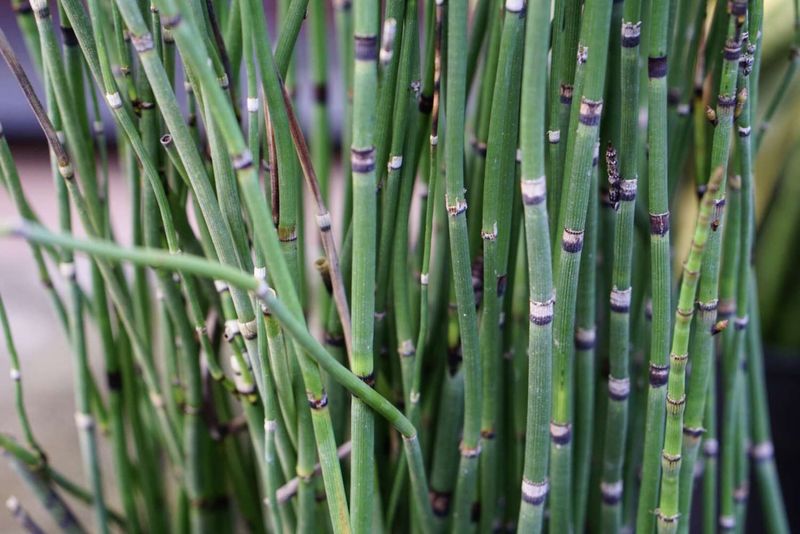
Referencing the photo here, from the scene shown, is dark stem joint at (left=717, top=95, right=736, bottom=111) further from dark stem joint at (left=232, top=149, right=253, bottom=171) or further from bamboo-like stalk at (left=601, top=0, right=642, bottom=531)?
dark stem joint at (left=232, top=149, right=253, bottom=171)

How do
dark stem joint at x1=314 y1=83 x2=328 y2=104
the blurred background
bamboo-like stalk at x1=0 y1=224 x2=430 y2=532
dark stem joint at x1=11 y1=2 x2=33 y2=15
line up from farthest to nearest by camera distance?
the blurred background
dark stem joint at x1=314 y1=83 x2=328 y2=104
dark stem joint at x1=11 y1=2 x2=33 y2=15
bamboo-like stalk at x1=0 y1=224 x2=430 y2=532

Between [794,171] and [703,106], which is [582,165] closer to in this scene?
[703,106]

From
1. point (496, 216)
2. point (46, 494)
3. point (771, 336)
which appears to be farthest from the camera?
point (771, 336)

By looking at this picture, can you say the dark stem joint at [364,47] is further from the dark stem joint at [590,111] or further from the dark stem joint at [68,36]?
the dark stem joint at [68,36]

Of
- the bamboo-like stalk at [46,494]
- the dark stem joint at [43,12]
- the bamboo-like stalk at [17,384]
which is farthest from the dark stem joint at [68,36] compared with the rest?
the bamboo-like stalk at [46,494]

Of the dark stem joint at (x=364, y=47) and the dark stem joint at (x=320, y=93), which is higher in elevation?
the dark stem joint at (x=364, y=47)

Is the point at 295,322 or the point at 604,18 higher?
the point at 604,18

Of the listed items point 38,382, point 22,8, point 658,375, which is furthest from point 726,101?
point 38,382

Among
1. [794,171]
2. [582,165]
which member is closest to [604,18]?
[582,165]

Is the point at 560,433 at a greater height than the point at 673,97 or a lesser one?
lesser

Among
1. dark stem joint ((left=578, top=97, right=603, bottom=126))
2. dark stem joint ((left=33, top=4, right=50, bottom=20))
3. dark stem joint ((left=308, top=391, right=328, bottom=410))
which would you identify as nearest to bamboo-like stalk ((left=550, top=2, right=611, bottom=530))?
dark stem joint ((left=578, top=97, right=603, bottom=126))

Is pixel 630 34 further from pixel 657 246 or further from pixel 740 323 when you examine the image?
pixel 740 323
